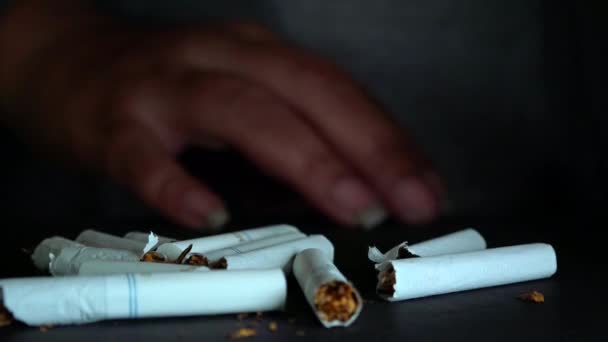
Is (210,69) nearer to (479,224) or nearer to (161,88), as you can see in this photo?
(161,88)

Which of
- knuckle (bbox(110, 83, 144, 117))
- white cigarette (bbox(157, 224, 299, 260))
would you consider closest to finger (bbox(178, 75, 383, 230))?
knuckle (bbox(110, 83, 144, 117))

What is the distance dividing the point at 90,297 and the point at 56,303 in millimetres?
25

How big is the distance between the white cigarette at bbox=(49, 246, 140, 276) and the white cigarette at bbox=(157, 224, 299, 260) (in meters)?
0.03

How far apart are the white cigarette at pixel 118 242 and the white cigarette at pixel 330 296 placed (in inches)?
6.5

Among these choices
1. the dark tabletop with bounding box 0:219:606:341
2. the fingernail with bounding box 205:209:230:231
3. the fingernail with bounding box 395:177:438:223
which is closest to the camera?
the dark tabletop with bounding box 0:219:606:341

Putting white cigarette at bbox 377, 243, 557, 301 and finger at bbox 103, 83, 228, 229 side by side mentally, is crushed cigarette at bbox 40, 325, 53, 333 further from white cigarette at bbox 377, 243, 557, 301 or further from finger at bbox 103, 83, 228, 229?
finger at bbox 103, 83, 228, 229

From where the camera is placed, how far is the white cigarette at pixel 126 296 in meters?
0.62

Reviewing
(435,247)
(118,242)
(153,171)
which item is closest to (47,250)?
(118,242)

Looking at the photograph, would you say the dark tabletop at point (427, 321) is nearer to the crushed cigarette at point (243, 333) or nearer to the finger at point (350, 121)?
the crushed cigarette at point (243, 333)

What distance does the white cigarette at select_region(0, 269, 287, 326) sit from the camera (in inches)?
24.2

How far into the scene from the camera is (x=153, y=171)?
4.56 feet

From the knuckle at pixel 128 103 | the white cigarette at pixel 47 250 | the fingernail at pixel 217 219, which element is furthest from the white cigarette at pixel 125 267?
the knuckle at pixel 128 103

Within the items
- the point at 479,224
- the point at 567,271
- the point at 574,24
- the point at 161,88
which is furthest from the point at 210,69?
the point at 567,271

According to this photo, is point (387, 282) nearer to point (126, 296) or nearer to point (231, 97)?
point (126, 296)
